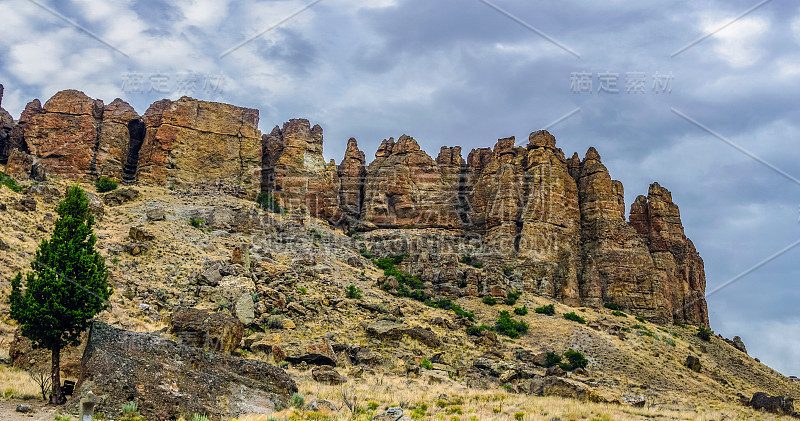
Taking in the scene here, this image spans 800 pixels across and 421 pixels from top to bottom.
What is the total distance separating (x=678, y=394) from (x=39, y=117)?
2382 inches

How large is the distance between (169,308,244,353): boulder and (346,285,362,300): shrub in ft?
47.0

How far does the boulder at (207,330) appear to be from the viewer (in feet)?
76.9

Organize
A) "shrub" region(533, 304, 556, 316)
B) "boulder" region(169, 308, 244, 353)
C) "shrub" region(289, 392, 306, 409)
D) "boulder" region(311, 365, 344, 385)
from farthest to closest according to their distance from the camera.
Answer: "shrub" region(533, 304, 556, 316)
"boulder" region(169, 308, 244, 353)
"boulder" region(311, 365, 344, 385)
"shrub" region(289, 392, 306, 409)

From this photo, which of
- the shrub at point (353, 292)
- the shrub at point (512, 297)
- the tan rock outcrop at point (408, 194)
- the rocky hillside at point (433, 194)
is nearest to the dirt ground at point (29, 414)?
the shrub at point (353, 292)

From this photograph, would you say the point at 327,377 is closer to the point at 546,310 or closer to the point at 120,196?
the point at 546,310

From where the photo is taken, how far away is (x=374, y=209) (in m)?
65.6

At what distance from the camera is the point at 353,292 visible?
39.7 metres

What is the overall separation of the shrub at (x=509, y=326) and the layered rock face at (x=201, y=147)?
99.4 ft

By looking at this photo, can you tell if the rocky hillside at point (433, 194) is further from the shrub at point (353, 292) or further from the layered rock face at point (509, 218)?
the shrub at point (353, 292)

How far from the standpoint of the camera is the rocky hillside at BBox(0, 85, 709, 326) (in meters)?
54.7

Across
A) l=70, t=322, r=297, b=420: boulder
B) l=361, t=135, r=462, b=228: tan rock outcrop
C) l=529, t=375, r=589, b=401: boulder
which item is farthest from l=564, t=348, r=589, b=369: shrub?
l=361, t=135, r=462, b=228: tan rock outcrop

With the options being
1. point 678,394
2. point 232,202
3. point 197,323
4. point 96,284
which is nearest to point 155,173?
point 232,202

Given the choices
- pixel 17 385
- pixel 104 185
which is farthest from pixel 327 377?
pixel 104 185

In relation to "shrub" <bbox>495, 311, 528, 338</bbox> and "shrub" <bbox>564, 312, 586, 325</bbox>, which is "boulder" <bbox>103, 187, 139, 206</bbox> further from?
"shrub" <bbox>564, 312, 586, 325</bbox>
